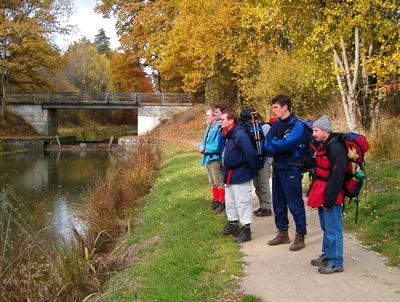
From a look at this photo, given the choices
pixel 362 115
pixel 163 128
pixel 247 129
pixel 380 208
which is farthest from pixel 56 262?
pixel 163 128

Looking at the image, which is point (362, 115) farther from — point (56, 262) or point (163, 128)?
A: point (163, 128)

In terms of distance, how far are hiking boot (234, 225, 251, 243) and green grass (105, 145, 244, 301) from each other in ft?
0.40

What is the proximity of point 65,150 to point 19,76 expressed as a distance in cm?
1160

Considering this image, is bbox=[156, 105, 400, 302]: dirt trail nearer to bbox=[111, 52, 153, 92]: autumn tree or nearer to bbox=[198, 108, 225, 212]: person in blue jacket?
bbox=[198, 108, 225, 212]: person in blue jacket

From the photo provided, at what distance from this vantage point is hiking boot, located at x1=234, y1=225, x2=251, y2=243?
668cm

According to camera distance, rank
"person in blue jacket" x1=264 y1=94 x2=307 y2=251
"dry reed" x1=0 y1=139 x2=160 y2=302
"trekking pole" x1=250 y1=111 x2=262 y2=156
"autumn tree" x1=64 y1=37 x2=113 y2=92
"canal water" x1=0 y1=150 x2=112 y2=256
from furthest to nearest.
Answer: "autumn tree" x1=64 y1=37 x2=113 y2=92, "canal water" x1=0 y1=150 x2=112 y2=256, "trekking pole" x1=250 y1=111 x2=262 y2=156, "person in blue jacket" x1=264 y1=94 x2=307 y2=251, "dry reed" x1=0 y1=139 x2=160 y2=302

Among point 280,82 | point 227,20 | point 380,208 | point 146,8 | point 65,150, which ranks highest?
point 146,8

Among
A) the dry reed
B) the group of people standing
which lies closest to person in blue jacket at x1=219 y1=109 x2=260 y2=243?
the group of people standing

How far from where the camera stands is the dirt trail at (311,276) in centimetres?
473

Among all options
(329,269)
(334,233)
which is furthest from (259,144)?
(329,269)

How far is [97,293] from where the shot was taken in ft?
19.5

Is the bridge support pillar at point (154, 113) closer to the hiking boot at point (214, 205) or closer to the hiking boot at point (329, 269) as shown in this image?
the hiking boot at point (214, 205)

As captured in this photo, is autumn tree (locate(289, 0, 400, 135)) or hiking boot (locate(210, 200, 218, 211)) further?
autumn tree (locate(289, 0, 400, 135))

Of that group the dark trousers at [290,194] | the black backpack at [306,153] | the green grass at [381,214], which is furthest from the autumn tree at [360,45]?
the dark trousers at [290,194]
